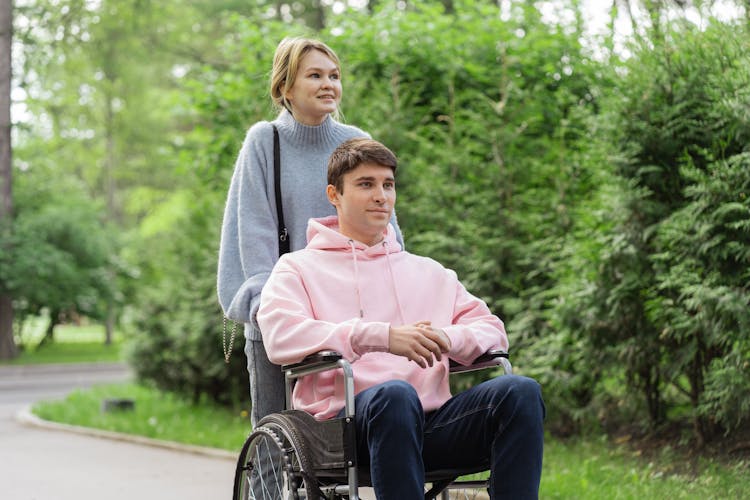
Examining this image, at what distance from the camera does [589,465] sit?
20.5 ft

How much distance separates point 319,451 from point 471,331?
610 mm

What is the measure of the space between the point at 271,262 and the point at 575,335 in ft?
11.3

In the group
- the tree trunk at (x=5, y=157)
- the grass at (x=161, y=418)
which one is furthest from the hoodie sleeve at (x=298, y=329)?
the tree trunk at (x=5, y=157)

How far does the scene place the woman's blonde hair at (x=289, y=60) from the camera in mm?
3750

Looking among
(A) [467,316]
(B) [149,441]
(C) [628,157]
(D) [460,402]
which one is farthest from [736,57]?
(B) [149,441]

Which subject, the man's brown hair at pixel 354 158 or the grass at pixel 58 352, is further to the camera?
the grass at pixel 58 352

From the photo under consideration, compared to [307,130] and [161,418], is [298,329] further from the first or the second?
[161,418]

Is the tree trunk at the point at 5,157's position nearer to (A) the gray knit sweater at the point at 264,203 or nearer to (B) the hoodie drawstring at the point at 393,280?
(A) the gray knit sweater at the point at 264,203

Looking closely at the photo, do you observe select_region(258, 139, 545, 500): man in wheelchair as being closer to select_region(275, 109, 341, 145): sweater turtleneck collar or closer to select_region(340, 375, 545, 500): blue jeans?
select_region(340, 375, 545, 500): blue jeans

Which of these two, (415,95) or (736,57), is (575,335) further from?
(415,95)

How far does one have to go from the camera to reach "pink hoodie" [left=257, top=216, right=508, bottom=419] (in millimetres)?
3217

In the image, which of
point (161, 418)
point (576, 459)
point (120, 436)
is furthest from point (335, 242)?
point (161, 418)

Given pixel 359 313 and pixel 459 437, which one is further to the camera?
pixel 359 313

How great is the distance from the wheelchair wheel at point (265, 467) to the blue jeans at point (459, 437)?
10.3 inches
